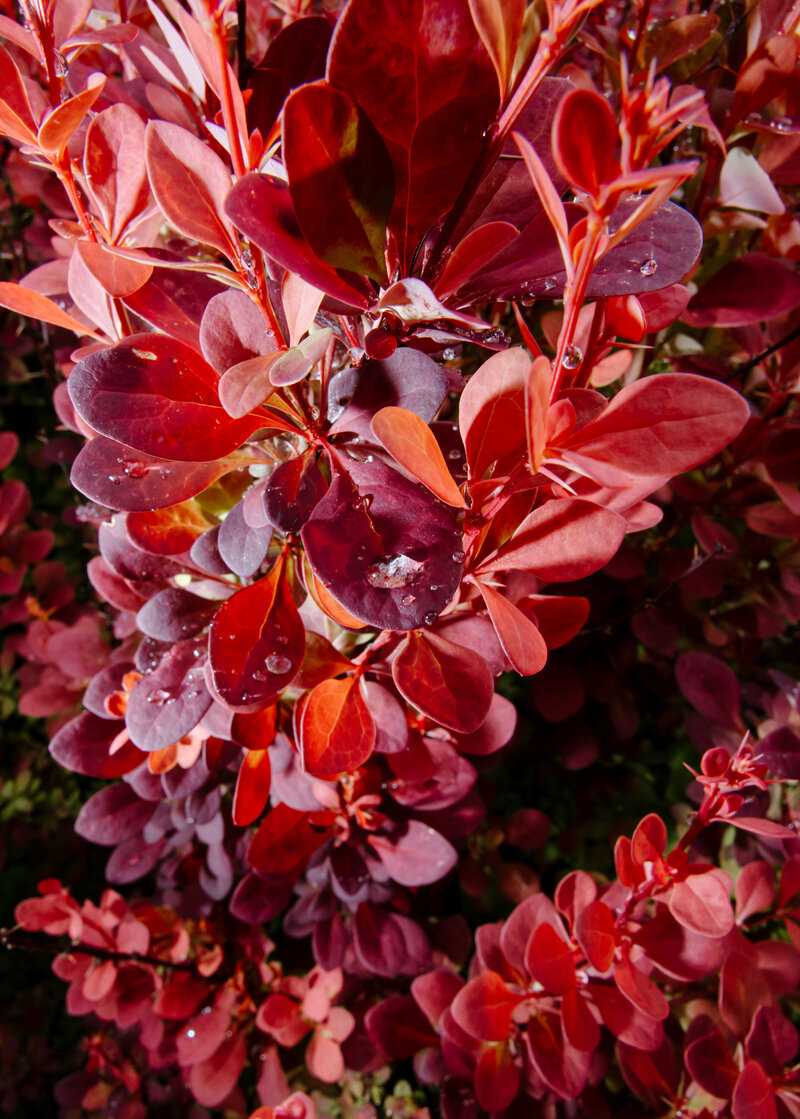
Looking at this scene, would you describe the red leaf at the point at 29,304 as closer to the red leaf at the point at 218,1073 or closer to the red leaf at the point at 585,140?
the red leaf at the point at 585,140

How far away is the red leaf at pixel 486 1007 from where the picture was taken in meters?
0.68

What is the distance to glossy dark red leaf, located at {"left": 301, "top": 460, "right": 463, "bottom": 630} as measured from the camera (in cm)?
37

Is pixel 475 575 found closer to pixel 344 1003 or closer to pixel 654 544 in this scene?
pixel 654 544

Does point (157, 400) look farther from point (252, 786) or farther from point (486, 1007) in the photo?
point (486, 1007)

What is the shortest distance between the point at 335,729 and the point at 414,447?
25 cm

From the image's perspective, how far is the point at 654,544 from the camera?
1.00 meters

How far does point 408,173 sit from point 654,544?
0.74 metres

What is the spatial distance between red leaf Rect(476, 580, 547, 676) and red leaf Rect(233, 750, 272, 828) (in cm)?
30

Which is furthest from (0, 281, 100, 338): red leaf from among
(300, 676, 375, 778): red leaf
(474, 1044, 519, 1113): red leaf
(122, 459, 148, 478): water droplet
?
(474, 1044, 519, 1113): red leaf

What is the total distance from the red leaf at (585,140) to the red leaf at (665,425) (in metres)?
0.10

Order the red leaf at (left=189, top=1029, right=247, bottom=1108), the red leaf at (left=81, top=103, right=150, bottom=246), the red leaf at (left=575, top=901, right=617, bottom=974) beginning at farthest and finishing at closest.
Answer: the red leaf at (left=189, top=1029, right=247, bottom=1108), the red leaf at (left=575, top=901, right=617, bottom=974), the red leaf at (left=81, top=103, right=150, bottom=246)

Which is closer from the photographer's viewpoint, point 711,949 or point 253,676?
point 253,676

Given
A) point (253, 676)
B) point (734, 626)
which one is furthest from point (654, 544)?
point (253, 676)

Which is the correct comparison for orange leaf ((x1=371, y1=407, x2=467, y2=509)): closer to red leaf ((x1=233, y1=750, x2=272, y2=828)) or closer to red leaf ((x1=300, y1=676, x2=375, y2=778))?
red leaf ((x1=300, y1=676, x2=375, y2=778))
